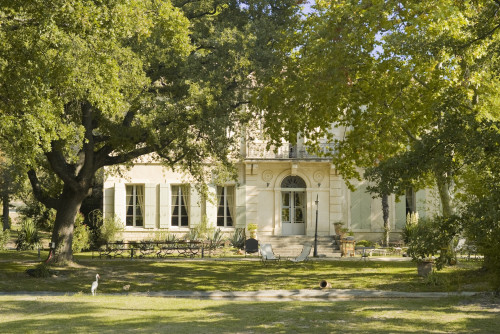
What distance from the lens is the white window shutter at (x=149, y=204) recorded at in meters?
31.5

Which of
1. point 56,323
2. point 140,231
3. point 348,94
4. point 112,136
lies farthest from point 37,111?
point 140,231

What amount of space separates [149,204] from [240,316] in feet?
69.7

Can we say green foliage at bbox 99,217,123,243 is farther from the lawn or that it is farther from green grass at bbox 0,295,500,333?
green grass at bbox 0,295,500,333

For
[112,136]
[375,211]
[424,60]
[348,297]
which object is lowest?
[348,297]

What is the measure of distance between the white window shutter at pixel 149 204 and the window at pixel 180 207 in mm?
942

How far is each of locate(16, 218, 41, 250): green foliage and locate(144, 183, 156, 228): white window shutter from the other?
16.3 feet

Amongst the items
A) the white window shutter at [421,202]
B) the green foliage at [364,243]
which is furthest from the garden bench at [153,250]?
the white window shutter at [421,202]

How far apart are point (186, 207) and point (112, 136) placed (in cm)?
1293

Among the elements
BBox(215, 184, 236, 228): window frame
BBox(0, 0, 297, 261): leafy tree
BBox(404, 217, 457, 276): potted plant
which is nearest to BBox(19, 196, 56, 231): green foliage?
BBox(0, 0, 297, 261): leafy tree

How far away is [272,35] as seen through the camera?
19.5m

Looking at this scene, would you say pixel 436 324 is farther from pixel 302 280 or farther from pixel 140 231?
pixel 140 231

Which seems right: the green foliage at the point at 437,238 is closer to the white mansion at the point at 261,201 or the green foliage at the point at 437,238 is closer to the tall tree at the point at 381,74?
the tall tree at the point at 381,74

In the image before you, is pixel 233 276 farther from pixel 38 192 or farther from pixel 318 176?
pixel 318 176

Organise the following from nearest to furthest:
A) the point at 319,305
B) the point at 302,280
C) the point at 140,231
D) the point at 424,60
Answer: the point at 319,305
the point at 424,60
the point at 302,280
the point at 140,231
